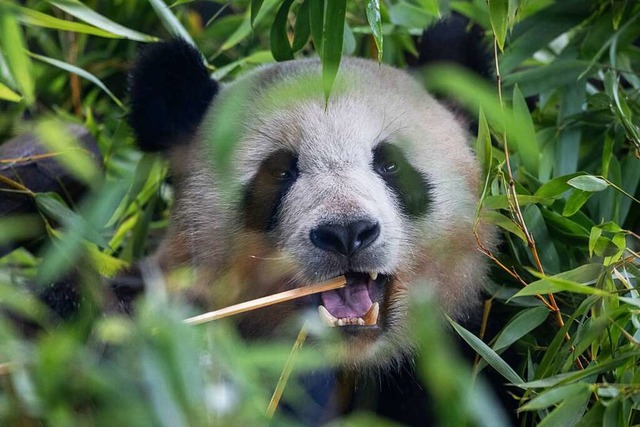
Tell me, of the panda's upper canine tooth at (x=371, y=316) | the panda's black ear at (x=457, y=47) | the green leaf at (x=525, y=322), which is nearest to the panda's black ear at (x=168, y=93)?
the panda's black ear at (x=457, y=47)

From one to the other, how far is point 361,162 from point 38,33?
202cm

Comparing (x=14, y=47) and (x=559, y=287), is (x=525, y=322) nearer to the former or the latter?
(x=559, y=287)

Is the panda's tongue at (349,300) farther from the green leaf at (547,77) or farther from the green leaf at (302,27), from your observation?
the green leaf at (547,77)

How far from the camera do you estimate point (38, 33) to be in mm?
3947

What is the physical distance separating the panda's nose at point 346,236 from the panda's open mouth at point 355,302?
0.12 metres

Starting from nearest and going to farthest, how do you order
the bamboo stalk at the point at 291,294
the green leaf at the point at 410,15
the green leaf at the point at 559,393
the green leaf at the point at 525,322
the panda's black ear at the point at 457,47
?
the green leaf at the point at 559,393 → the bamboo stalk at the point at 291,294 → the green leaf at the point at 525,322 → the panda's black ear at the point at 457,47 → the green leaf at the point at 410,15

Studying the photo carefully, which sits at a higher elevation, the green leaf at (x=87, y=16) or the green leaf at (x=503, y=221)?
the green leaf at (x=87, y=16)

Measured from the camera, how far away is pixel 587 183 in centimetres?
217

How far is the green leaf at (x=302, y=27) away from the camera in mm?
2461

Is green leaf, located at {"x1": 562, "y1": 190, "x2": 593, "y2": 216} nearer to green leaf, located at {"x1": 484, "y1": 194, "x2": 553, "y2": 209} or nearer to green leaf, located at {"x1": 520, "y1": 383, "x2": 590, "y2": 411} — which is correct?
green leaf, located at {"x1": 484, "y1": 194, "x2": 553, "y2": 209}

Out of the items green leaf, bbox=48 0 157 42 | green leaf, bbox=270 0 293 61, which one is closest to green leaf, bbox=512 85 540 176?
green leaf, bbox=270 0 293 61

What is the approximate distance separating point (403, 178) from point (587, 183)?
20.1 inches

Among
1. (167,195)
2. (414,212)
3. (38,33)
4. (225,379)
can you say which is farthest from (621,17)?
(38,33)

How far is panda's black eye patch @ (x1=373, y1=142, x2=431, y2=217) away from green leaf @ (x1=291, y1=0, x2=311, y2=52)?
34 centimetres
